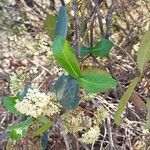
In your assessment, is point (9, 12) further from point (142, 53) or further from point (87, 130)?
point (142, 53)

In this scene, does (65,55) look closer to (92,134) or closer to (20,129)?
(20,129)

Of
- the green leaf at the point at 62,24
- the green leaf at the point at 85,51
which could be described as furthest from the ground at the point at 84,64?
the green leaf at the point at 62,24

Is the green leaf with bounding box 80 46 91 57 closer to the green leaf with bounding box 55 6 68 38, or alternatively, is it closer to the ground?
the ground

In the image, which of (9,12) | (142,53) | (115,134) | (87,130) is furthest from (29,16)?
(142,53)

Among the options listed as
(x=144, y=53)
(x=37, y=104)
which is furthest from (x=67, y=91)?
(x=144, y=53)

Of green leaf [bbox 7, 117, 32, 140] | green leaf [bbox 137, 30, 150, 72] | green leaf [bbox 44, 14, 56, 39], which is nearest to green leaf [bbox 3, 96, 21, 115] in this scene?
green leaf [bbox 7, 117, 32, 140]

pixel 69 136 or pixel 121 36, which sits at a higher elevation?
pixel 121 36
